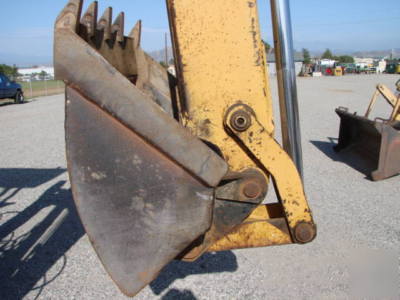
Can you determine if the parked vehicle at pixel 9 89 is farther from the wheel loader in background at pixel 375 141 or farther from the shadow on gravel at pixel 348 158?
the wheel loader in background at pixel 375 141

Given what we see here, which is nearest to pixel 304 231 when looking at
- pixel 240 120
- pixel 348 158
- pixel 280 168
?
pixel 280 168

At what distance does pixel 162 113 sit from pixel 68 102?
1.11ft

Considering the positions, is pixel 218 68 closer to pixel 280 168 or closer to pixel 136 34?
pixel 280 168

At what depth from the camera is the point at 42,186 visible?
5.96 m

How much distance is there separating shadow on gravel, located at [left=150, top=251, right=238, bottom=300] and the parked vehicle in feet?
61.7

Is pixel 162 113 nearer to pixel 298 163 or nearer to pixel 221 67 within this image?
pixel 221 67

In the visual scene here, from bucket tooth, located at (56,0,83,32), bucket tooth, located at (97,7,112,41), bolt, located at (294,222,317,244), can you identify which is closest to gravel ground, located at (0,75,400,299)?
bolt, located at (294,222,317,244)

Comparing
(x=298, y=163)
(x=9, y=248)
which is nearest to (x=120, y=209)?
(x=298, y=163)

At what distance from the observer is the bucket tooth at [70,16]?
128cm

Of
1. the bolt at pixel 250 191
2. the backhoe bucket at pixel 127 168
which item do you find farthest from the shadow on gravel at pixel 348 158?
the backhoe bucket at pixel 127 168

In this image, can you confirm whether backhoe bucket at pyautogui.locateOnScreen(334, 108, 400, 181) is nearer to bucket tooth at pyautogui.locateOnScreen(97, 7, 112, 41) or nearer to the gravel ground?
the gravel ground

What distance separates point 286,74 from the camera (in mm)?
1666

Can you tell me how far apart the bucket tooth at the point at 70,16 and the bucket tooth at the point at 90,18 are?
217mm

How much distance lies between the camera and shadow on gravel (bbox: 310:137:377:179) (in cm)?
615
